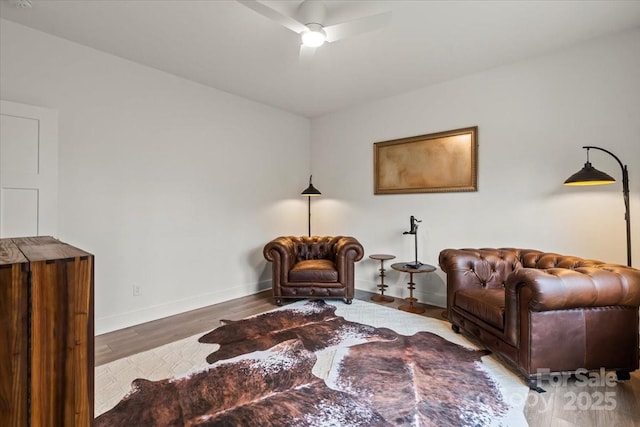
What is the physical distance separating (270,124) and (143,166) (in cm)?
→ 203

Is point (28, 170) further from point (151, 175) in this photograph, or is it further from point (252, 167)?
point (252, 167)

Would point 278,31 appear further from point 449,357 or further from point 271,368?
point 449,357

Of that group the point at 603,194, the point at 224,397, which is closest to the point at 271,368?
the point at 224,397

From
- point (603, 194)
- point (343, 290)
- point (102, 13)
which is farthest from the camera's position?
point (343, 290)

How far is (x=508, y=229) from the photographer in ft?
11.3

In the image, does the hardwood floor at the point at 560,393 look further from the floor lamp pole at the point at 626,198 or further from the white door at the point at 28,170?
the white door at the point at 28,170

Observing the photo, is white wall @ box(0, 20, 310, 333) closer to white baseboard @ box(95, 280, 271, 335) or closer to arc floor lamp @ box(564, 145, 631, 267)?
white baseboard @ box(95, 280, 271, 335)

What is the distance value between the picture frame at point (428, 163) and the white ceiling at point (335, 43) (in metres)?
0.76

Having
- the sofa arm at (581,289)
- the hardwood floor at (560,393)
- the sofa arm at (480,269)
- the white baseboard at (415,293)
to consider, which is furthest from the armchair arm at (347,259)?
the sofa arm at (581,289)

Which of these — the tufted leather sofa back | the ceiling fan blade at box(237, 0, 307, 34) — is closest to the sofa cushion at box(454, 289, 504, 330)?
the tufted leather sofa back

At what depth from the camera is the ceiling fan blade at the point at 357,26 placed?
216cm

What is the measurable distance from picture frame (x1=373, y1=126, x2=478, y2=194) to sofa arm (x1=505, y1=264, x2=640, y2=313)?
1750mm

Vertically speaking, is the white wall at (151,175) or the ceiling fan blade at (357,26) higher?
the ceiling fan blade at (357,26)

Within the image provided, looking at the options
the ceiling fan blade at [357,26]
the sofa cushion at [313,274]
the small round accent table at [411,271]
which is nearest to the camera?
the ceiling fan blade at [357,26]
